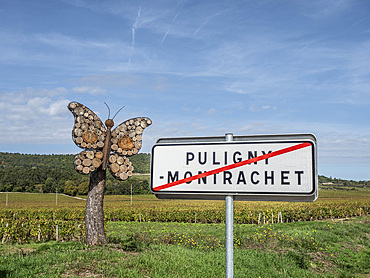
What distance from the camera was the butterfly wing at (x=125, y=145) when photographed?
10.4 meters

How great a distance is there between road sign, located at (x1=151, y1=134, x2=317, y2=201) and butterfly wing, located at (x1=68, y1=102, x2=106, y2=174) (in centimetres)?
780

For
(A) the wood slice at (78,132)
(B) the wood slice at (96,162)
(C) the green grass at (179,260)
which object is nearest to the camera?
(C) the green grass at (179,260)

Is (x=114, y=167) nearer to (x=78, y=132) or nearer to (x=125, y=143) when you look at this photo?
(x=125, y=143)

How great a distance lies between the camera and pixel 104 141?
1033cm

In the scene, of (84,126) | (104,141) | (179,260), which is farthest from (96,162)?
(179,260)

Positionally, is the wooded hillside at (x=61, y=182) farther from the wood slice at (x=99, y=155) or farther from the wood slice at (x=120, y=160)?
the wood slice at (x=99, y=155)

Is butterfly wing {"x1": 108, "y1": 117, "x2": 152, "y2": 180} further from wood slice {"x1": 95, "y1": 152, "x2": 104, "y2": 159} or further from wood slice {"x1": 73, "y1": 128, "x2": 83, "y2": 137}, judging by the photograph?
wood slice {"x1": 73, "y1": 128, "x2": 83, "y2": 137}

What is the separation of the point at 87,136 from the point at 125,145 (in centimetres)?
129

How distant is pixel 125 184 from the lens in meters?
102

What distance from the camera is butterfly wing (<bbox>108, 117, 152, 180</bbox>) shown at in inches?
409

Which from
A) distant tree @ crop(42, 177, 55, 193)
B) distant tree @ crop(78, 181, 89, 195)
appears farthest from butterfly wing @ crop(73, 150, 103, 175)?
distant tree @ crop(42, 177, 55, 193)

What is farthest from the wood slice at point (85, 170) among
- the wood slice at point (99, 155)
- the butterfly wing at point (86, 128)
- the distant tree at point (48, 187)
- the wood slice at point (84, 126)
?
the distant tree at point (48, 187)

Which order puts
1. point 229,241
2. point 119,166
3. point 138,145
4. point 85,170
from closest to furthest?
point 229,241, point 85,170, point 119,166, point 138,145

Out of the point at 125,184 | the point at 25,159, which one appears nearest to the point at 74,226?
the point at 125,184
